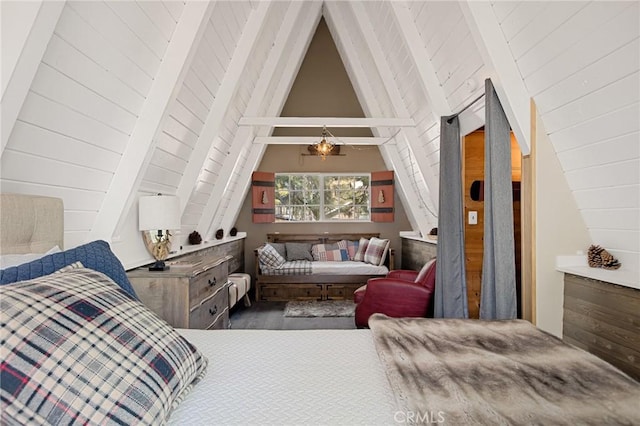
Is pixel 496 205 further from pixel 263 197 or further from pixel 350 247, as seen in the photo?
pixel 263 197

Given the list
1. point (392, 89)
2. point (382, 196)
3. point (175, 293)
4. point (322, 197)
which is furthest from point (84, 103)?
point (382, 196)

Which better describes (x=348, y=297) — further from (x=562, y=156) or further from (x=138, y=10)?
(x=138, y=10)

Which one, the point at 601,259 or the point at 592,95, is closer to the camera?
the point at 592,95

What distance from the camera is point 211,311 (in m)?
2.65

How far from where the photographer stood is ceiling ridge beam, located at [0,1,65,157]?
4.00 feet

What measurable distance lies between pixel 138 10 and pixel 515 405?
2147 mm

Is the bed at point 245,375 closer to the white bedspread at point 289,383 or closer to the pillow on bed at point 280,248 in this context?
the white bedspread at point 289,383

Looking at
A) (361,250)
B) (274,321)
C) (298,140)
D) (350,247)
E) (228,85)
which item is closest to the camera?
(228,85)

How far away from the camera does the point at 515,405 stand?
3.16 feet

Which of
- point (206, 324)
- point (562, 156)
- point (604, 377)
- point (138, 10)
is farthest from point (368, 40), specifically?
point (604, 377)

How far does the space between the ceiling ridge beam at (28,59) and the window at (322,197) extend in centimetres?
491

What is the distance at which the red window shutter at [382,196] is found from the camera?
19.7 ft

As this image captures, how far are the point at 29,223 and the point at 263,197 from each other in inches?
179

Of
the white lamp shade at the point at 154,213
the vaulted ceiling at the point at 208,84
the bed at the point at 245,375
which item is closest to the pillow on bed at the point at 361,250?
the vaulted ceiling at the point at 208,84
